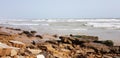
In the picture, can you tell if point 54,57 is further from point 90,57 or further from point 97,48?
point 97,48

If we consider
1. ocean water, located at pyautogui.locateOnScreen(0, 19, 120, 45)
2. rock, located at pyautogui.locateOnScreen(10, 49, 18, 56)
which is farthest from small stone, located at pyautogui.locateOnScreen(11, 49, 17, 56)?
ocean water, located at pyautogui.locateOnScreen(0, 19, 120, 45)

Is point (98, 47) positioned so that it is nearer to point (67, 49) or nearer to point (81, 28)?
point (67, 49)

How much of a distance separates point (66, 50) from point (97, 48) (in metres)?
1.51

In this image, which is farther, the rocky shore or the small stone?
the rocky shore

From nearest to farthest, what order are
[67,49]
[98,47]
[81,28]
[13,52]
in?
1. [13,52]
2. [67,49]
3. [98,47]
4. [81,28]

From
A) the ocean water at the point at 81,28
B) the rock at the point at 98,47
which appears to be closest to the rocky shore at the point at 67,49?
the rock at the point at 98,47

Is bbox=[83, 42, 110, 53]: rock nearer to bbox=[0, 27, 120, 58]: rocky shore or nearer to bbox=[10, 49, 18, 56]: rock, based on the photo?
bbox=[0, 27, 120, 58]: rocky shore

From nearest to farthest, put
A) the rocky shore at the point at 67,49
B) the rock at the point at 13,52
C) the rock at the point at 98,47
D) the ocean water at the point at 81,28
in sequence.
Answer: the rock at the point at 13,52 < the rocky shore at the point at 67,49 < the rock at the point at 98,47 < the ocean water at the point at 81,28

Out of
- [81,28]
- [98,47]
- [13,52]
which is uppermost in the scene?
[13,52]

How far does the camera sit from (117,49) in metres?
11.1

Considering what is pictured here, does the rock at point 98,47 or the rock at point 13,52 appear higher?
the rock at point 13,52

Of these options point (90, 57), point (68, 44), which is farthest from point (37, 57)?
point (68, 44)

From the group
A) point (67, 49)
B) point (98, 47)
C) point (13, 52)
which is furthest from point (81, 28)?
point (13, 52)

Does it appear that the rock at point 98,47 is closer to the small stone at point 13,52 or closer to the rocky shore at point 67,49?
the rocky shore at point 67,49
